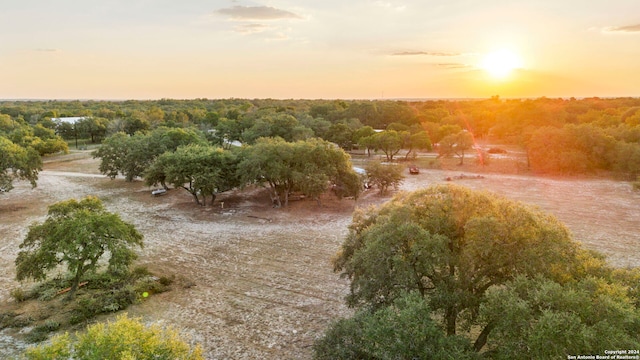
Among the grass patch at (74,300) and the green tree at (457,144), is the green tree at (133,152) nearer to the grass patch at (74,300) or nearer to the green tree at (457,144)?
the grass patch at (74,300)

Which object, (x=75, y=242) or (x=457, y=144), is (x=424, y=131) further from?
(x=75, y=242)

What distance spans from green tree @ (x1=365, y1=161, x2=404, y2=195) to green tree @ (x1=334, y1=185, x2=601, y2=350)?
81.0 feet

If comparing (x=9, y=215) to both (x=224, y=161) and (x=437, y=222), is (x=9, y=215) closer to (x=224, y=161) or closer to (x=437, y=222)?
(x=224, y=161)

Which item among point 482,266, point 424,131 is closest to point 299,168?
point 482,266

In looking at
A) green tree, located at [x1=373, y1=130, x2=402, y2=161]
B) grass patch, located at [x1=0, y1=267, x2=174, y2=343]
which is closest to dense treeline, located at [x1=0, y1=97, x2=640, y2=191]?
green tree, located at [x1=373, y1=130, x2=402, y2=161]

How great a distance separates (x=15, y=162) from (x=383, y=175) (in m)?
34.1

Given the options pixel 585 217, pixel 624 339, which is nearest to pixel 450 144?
pixel 585 217

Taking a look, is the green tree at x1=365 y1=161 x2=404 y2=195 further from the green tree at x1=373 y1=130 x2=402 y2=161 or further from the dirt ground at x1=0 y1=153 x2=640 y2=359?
the green tree at x1=373 y1=130 x2=402 y2=161

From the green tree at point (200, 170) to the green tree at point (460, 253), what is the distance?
2191 centimetres

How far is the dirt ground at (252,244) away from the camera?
16938 millimetres

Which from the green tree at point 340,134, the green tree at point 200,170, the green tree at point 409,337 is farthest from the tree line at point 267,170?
the green tree at point 340,134

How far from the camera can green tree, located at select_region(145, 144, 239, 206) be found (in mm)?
33281

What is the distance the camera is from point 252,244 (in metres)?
26.9

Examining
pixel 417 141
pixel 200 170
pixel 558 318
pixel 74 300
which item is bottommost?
pixel 74 300
